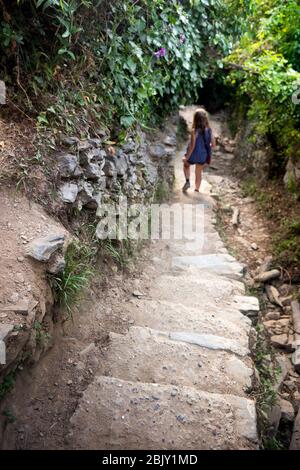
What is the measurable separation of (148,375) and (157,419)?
0.43m

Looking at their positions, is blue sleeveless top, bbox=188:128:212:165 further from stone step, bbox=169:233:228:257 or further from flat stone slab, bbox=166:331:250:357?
flat stone slab, bbox=166:331:250:357

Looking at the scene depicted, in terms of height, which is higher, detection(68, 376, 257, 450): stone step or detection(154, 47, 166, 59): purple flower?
detection(154, 47, 166, 59): purple flower

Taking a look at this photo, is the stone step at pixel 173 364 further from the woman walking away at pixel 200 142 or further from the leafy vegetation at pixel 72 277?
the woman walking away at pixel 200 142

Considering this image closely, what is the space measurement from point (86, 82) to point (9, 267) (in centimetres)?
208

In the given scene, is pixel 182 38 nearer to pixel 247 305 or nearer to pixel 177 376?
pixel 247 305

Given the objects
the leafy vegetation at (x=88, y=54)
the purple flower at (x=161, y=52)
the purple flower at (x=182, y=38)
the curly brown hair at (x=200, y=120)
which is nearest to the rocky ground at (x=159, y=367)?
the leafy vegetation at (x=88, y=54)

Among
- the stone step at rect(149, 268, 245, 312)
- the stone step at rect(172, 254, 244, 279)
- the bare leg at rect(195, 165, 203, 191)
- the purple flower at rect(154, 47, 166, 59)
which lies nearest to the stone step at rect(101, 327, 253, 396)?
the stone step at rect(149, 268, 245, 312)

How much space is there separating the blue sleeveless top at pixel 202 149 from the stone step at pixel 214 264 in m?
2.36

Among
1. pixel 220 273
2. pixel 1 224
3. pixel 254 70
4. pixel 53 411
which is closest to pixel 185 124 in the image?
pixel 254 70

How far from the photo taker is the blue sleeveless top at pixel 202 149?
6281 millimetres

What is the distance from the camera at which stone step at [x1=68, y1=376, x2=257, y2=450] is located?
2057 millimetres

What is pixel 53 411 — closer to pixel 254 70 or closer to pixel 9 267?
pixel 9 267

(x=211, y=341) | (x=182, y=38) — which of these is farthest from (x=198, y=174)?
(x=211, y=341)

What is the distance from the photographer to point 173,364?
270cm
